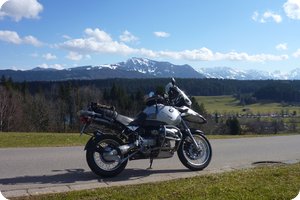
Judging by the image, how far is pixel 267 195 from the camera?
5.77 meters

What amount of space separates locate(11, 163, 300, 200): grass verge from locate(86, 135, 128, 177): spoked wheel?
3.65ft

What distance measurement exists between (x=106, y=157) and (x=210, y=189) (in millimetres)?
2151

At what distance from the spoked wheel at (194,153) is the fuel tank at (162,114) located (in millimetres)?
509

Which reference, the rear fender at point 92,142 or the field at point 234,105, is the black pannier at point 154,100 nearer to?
the rear fender at point 92,142

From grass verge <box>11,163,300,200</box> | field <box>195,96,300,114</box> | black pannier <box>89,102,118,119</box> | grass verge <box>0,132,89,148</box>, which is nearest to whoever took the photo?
grass verge <box>11,163,300,200</box>

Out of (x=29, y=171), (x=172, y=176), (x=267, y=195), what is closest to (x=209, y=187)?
(x=267, y=195)

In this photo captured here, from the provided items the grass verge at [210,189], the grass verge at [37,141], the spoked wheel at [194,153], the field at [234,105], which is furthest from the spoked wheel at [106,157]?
the field at [234,105]

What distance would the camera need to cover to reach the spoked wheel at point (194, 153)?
8.22 metres

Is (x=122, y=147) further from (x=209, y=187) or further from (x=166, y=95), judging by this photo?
(x=209, y=187)

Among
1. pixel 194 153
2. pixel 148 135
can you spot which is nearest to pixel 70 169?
pixel 148 135

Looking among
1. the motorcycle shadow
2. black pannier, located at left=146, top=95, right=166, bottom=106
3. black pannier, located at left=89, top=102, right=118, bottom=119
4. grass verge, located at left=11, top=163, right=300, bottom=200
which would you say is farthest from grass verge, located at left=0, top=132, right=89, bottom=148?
A: grass verge, located at left=11, top=163, right=300, bottom=200

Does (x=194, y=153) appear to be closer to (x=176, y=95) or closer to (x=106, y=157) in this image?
(x=176, y=95)

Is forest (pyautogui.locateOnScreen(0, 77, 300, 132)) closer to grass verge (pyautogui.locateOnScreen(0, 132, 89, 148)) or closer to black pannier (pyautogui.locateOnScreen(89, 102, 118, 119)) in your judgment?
grass verge (pyautogui.locateOnScreen(0, 132, 89, 148))

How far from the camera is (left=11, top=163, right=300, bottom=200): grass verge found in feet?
18.7
